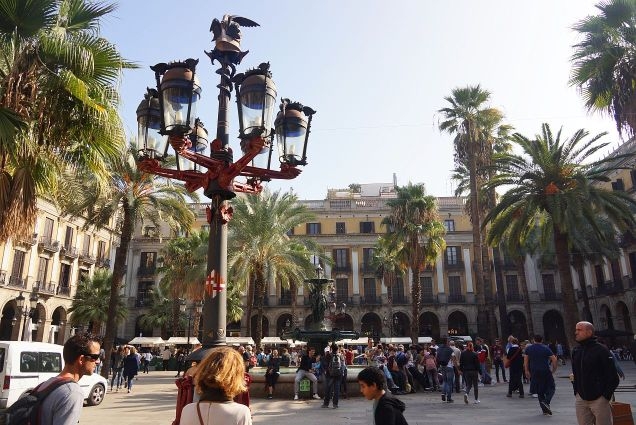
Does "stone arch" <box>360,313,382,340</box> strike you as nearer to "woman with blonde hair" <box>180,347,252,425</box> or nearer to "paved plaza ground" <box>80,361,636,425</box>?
"paved plaza ground" <box>80,361,636,425</box>

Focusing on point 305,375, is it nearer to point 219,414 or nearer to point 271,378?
point 271,378

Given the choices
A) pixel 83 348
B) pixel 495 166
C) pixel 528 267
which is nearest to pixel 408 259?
pixel 495 166

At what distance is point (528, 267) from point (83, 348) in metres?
49.2

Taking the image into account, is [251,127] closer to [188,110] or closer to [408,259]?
[188,110]

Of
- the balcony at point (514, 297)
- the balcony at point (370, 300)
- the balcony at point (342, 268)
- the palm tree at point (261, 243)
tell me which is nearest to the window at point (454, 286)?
the balcony at point (514, 297)

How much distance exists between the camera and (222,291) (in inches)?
240

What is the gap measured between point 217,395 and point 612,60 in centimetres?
1695

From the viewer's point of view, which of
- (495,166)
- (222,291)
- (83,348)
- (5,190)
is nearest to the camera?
(83,348)

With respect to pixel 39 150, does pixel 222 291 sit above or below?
below

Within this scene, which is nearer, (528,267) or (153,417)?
(153,417)

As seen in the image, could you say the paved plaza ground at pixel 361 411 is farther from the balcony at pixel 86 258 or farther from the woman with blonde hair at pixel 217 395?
the balcony at pixel 86 258

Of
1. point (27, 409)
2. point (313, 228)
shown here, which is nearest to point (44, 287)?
point (313, 228)

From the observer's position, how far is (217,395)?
271 cm

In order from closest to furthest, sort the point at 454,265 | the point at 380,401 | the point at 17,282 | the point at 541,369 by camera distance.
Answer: the point at 380,401
the point at 541,369
the point at 17,282
the point at 454,265
